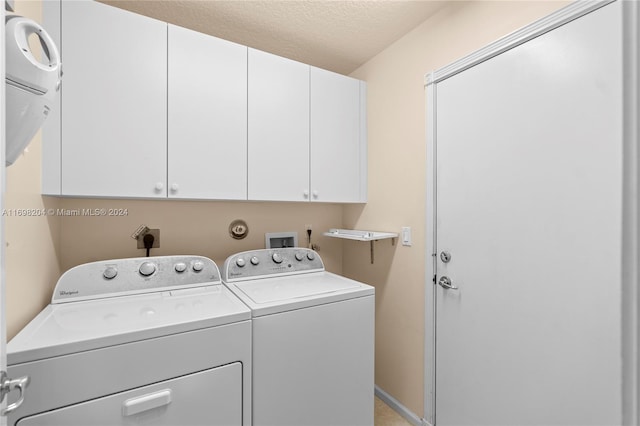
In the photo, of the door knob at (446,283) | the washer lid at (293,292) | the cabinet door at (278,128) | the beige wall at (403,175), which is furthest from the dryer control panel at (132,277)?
the door knob at (446,283)

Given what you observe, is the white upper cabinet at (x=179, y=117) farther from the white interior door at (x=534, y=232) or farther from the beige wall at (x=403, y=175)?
the white interior door at (x=534, y=232)

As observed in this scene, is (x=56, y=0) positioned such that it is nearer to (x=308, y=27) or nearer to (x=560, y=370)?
(x=308, y=27)

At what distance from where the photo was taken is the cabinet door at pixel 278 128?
1.77m

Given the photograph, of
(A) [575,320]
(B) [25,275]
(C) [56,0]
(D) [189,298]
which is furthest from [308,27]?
(A) [575,320]

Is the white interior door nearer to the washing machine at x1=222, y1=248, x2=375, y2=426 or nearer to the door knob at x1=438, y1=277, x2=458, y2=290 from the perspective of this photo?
the door knob at x1=438, y1=277, x2=458, y2=290

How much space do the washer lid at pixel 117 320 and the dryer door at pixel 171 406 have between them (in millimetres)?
189

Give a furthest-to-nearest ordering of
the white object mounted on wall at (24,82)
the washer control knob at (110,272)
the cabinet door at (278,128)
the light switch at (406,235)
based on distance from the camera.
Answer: the light switch at (406,235) < the cabinet door at (278,128) < the washer control knob at (110,272) < the white object mounted on wall at (24,82)

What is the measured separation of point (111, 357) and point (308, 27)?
1.97m

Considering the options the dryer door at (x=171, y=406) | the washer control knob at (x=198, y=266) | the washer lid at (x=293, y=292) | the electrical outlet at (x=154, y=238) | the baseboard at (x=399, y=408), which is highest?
the electrical outlet at (x=154, y=238)

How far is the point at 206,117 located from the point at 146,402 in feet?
4.41

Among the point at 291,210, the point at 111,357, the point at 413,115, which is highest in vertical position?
the point at 413,115

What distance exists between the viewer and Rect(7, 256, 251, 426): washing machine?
3.09ft

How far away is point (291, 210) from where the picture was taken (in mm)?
2326

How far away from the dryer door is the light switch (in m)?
1.22
